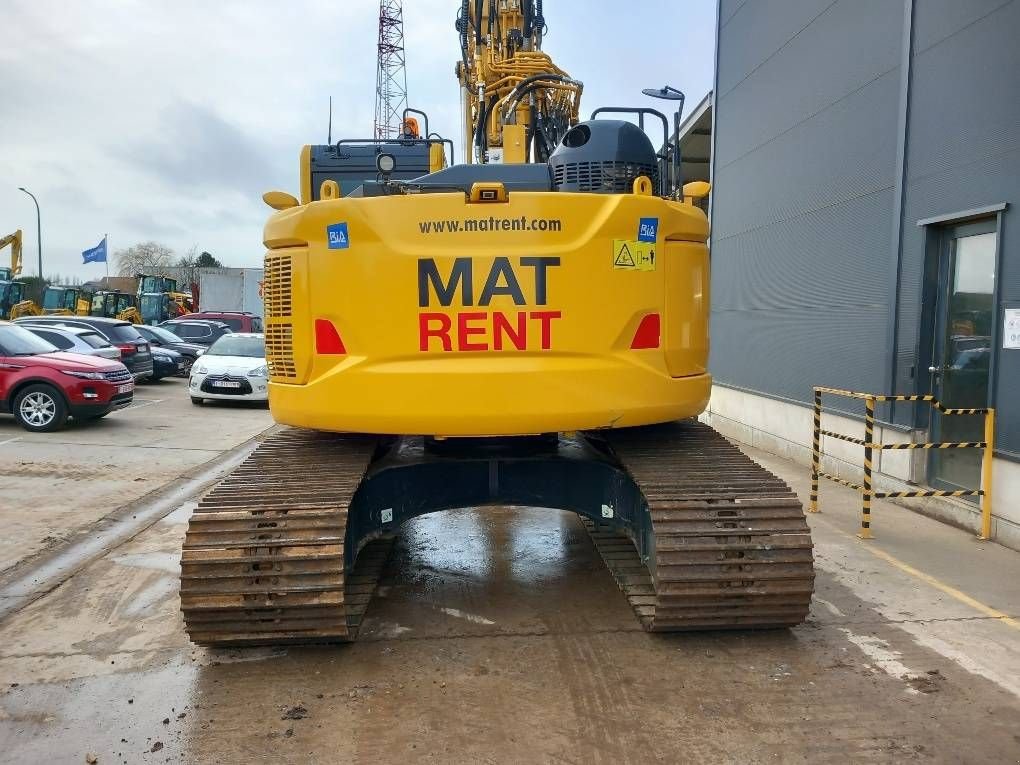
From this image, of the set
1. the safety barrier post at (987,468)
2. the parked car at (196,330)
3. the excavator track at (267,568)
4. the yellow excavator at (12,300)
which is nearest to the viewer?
the excavator track at (267,568)

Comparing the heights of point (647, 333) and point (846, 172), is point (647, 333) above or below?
below

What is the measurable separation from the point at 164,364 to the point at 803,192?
16.1 metres

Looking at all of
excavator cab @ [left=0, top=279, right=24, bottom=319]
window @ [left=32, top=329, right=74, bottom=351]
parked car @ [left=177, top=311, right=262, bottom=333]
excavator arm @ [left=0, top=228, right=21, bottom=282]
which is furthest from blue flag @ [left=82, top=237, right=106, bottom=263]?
window @ [left=32, top=329, right=74, bottom=351]

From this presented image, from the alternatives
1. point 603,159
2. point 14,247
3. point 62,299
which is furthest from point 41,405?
point 14,247

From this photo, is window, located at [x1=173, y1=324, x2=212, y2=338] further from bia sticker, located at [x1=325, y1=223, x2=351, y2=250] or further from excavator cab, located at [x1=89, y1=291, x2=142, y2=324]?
bia sticker, located at [x1=325, y1=223, x2=351, y2=250]

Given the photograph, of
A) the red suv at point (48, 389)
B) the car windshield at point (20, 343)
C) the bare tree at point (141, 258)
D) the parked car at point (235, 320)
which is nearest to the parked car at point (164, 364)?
the parked car at point (235, 320)

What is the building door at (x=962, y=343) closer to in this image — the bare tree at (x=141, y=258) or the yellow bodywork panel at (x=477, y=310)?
the yellow bodywork panel at (x=477, y=310)

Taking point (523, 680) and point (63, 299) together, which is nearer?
point (523, 680)

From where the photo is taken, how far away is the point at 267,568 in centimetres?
397

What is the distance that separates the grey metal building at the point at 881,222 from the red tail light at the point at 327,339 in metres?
5.30

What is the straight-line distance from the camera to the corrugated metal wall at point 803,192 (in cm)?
866

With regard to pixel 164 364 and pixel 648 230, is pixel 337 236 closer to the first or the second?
pixel 648 230

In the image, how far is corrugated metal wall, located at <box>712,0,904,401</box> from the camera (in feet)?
28.4

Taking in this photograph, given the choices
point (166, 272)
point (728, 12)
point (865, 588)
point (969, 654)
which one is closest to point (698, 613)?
point (969, 654)
